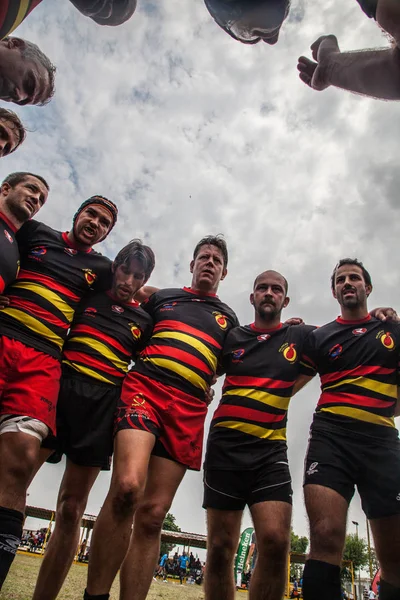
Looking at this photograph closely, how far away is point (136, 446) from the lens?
3008 millimetres

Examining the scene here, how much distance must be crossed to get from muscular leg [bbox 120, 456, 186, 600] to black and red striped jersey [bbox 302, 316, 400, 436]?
57.7 inches

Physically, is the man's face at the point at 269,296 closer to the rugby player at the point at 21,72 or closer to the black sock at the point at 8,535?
the black sock at the point at 8,535

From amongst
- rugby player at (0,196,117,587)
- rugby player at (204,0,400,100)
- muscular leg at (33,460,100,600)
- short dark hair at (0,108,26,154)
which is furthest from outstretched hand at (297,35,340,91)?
muscular leg at (33,460,100,600)

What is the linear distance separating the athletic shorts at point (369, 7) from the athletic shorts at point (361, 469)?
3.08m

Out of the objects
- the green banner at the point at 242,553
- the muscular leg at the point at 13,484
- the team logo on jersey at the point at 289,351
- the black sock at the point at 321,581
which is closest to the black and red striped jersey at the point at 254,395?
the team logo on jersey at the point at 289,351

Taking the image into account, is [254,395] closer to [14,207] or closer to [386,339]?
[386,339]

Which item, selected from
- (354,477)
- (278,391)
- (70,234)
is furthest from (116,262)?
(354,477)

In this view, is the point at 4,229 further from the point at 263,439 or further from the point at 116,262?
the point at 263,439

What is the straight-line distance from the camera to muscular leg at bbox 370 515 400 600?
10.2 ft

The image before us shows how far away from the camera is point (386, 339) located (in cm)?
390

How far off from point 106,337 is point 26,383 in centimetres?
90

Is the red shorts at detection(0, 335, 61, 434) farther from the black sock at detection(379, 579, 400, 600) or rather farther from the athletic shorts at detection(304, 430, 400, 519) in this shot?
the black sock at detection(379, 579, 400, 600)

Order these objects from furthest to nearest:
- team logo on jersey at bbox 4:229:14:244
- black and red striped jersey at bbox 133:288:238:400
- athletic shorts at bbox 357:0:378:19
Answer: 1. black and red striped jersey at bbox 133:288:238:400
2. team logo on jersey at bbox 4:229:14:244
3. athletic shorts at bbox 357:0:378:19

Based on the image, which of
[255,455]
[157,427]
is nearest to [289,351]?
[255,455]
